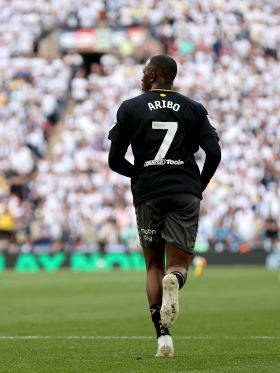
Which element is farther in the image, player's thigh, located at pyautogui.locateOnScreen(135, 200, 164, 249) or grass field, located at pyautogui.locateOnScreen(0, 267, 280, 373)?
player's thigh, located at pyautogui.locateOnScreen(135, 200, 164, 249)

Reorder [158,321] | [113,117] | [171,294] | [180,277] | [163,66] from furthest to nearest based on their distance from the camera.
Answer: [113,117]
[163,66]
[158,321]
[180,277]
[171,294]

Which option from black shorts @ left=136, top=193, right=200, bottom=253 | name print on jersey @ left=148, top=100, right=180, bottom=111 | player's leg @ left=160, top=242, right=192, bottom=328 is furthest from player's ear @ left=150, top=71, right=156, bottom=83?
player's leg @ left=160, top=242, right=192, bottom=328

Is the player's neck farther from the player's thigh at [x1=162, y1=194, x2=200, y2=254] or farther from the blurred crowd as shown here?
the blurred crowd

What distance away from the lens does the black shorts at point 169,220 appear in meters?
8.96

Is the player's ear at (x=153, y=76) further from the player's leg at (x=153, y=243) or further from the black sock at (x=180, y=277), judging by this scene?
the black sock at (x=180, y=277)

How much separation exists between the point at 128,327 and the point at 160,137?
4520mm

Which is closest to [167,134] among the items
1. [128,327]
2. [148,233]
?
[148,233]

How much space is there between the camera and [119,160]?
9.11m

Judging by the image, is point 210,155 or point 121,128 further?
point 210,155

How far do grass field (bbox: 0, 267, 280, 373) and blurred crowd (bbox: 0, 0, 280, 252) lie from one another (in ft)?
23.2

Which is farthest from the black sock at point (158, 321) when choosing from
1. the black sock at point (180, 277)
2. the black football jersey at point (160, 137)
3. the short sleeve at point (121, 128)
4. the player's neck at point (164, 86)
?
the player's neck at point (164, 86)

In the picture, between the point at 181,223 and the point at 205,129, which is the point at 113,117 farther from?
the point at 181,223

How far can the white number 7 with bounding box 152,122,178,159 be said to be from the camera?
898cm

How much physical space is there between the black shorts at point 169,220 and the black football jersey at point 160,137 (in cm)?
6
